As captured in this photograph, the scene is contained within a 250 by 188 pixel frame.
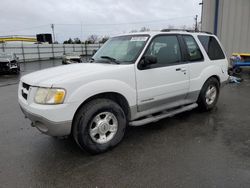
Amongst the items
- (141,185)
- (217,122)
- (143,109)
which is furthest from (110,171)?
(217,122)

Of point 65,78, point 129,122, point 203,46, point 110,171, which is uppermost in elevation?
point 203,46

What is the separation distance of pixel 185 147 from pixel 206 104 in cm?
196

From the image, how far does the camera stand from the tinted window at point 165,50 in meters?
3.93

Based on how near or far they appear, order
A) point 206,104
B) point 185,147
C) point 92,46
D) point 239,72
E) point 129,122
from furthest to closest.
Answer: point 92,46, point 239,72, point 206,104, point 129,122, point 185,147

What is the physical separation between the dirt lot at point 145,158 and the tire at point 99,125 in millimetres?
173

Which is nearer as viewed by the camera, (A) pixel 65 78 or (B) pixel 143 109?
(A) pixel 65 78

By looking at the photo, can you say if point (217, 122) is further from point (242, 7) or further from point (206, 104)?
point (242, 7)

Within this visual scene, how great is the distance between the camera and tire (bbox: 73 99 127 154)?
311 centimetres

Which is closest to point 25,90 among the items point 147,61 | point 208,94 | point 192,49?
point 147,61

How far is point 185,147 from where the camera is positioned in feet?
11.5

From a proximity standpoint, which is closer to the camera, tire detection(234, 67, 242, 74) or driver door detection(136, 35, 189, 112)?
driver door detection(136, 35, 189, 112)

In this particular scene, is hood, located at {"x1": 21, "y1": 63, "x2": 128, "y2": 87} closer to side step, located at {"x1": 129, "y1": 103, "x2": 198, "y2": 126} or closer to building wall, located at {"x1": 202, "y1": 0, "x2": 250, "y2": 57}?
side step, located at {"x1": 129, "y1": 103, "x2": 198, "y2": 126}

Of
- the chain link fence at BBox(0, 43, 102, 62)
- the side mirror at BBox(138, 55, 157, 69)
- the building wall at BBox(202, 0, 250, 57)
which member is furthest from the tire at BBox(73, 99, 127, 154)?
the chain link fence at BBox(0, 43, 102, 62)

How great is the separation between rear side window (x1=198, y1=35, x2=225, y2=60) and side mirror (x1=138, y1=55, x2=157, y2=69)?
1839 mm
